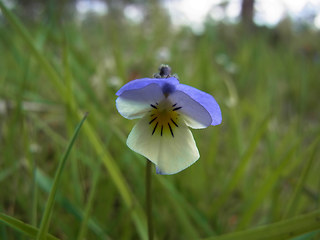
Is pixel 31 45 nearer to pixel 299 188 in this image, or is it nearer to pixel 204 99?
pixel 204 99

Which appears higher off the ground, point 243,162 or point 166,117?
point 166,117

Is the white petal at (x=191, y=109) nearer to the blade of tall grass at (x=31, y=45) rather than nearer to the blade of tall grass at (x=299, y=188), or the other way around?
the blade of tall grass at (x=299, y=188)

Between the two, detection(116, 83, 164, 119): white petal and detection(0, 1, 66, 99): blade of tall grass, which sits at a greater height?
detection(0, 1, 66, 99): blade of tall grass

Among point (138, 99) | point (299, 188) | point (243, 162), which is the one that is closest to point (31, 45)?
point (138, 99)

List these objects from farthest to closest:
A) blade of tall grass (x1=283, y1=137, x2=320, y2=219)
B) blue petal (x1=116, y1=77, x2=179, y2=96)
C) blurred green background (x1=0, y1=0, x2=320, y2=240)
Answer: blurred green background (x1=0, y1=0, x2=320, y2=240) → blade of tall grass (x1=283, y1=137, x2=320, y2=219) → blue petal (x1=116, y1=77, x2=179, y2=96)

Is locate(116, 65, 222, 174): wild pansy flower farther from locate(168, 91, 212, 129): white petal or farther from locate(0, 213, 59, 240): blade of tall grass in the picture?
locate(0, 213, 59, 240): blade of tall grass

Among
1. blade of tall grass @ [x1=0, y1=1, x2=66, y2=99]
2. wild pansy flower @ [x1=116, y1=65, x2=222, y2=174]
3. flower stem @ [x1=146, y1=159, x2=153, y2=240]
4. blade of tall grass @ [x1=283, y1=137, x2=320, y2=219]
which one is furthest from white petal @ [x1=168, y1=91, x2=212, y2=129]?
blade of tall grass @ [x1=0, y1=1, x2=66, y2=99]

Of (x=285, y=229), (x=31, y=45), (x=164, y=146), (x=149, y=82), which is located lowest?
(x=285, y=229)
